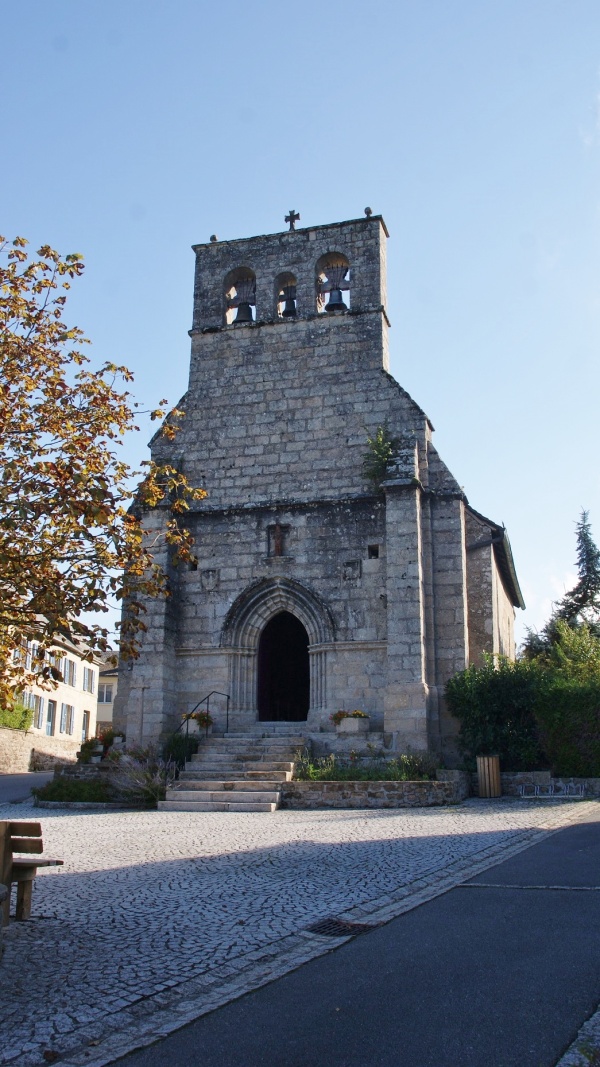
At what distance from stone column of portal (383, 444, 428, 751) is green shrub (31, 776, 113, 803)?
191 inches

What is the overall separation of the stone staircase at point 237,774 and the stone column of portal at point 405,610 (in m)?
1.84

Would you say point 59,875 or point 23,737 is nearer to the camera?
point 59,875

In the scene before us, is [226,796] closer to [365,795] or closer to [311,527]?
[365,795]

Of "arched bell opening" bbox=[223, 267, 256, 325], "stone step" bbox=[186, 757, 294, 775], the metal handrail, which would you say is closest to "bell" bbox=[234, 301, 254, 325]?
"arched bell opening" bbox=[223, 267, 256, 325]

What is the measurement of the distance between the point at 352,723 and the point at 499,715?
2.54 meters

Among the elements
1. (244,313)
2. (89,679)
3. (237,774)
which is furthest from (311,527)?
(89,679)

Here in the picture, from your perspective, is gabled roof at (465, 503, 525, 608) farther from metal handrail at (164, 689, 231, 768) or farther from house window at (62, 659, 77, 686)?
house window at (62, 659, 77, 686)

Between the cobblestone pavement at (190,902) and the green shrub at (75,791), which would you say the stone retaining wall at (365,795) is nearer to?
the cobblestone pavement at (190,902)

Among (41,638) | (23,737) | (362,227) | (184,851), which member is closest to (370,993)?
(41,638)

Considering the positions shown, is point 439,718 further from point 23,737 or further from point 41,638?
point 23,737

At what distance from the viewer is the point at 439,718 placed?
1653 cm

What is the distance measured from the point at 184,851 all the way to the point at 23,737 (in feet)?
75.8

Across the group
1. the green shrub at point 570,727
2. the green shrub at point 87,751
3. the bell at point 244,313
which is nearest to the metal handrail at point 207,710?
the green shrub at point 87,751

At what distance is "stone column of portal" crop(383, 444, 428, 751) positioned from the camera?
15.8 meters
